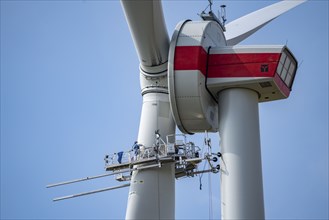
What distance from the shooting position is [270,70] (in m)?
35.2

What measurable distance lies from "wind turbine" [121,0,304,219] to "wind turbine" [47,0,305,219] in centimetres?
6

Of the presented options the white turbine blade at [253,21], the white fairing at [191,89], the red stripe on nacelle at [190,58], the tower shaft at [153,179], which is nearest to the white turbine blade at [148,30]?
the white fairing at [191,89]

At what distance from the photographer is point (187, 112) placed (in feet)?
120

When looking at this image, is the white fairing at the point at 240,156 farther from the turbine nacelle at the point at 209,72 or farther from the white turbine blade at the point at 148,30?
the white turbine blade at the point at 148,30

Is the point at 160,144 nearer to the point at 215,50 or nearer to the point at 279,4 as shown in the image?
the point at 215,50

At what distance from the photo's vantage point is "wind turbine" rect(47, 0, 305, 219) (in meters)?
34.2

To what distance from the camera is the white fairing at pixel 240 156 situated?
109 feet

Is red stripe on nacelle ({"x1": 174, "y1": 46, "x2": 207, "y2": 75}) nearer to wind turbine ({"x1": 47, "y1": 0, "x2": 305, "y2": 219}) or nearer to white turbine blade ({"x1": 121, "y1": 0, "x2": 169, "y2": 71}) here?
wind turbine ({"x1": 47, "y1": 0, "x2": 305, "y2": 219})

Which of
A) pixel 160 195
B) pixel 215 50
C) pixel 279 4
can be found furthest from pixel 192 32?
pixel 160 195

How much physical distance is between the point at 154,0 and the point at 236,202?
12900 millimetres

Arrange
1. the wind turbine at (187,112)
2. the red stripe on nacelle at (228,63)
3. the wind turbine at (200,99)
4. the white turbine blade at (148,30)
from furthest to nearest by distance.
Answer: the white turbine blade at (148,30)
the red stripe on nacelle at (228,63)
the wind turbine at (200,99)
the wind turbine at (187,112)

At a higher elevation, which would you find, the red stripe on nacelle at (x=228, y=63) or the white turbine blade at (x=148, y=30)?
the white turbine blade at (x=148, y=30)

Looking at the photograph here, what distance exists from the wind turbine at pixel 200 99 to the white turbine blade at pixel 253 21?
454 centimetres

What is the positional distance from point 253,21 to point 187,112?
10.3m
